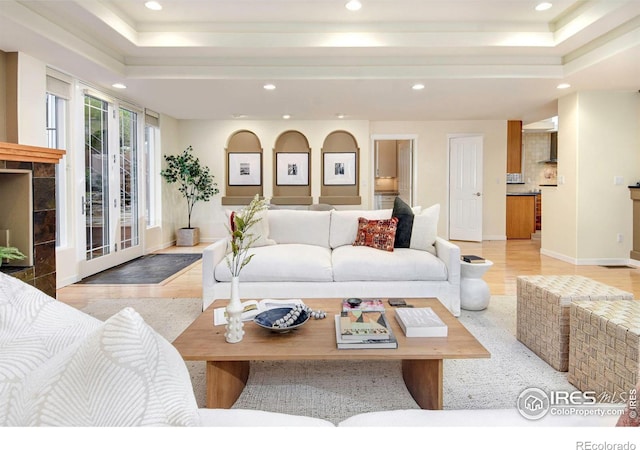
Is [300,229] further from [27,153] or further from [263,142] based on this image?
[263,142]

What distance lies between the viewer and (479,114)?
23.4 feet

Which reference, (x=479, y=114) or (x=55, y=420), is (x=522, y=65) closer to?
(x=479, y=114)

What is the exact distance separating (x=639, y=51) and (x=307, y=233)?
3553 mm

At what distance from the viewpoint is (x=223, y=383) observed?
1.79m

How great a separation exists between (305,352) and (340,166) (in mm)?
6430

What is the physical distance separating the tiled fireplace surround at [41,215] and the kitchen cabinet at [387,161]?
7908 mm

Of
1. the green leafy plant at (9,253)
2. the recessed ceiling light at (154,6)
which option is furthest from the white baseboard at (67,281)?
the recessed ceiling light at (154,6)

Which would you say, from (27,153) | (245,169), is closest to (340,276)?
(27,153)

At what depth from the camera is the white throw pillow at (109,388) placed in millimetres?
490

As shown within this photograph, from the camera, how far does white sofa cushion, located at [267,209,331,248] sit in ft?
12.6

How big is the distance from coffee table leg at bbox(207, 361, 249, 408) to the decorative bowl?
241 millimetres

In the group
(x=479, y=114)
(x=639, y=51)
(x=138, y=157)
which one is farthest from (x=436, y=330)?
(x=479, y=114)

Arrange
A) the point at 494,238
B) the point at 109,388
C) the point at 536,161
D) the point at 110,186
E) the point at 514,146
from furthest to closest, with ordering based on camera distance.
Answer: the point at 536,161 < the point at 514,146 < the point at 494,238 < the point at 110,186 < the point at 109,388

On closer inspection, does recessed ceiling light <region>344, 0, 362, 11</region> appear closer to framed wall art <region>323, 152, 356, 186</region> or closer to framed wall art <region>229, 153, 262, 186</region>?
framed wall art <region>323, 152, 356, 186</region>
